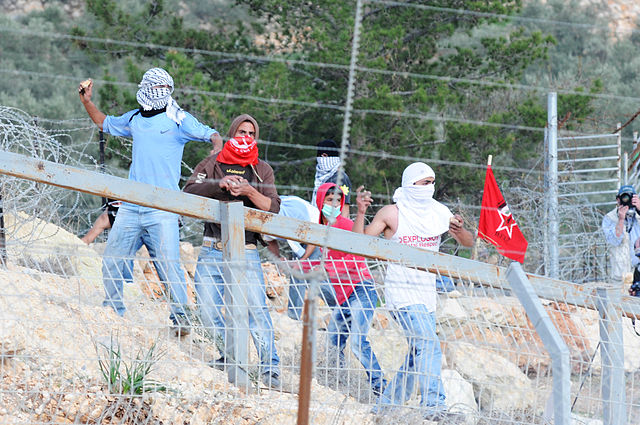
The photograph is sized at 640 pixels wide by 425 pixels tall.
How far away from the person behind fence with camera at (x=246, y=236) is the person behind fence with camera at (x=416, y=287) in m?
0.57

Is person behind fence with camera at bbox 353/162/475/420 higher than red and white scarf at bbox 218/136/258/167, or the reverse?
red and white scarf at bbox 218/136/258/167

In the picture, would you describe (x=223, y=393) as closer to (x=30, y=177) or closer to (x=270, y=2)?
(x=30, y=177)

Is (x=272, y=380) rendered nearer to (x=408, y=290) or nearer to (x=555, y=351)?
(x=408, y=290)

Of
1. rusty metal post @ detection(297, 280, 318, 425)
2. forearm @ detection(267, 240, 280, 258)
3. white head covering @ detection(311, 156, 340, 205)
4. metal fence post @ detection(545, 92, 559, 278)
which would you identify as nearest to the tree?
metal fence post @ detection(545, 92, 559, 278)

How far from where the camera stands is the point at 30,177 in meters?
4.66

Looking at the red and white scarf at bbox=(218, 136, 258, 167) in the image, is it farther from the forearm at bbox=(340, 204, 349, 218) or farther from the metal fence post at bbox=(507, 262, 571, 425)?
the metal fence post at bbox=(507, 262, 571, 425)

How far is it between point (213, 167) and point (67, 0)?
33876 millimetres

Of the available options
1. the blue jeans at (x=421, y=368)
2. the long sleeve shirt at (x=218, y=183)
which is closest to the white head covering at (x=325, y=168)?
the long sleeve shirt at (x=218, y=183)

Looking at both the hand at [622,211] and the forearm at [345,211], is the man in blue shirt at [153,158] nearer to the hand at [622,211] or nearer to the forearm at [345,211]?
the forearm at [345,211]

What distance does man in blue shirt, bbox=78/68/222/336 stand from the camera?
5.64 meters

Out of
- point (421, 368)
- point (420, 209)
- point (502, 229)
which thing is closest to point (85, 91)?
point (420, 209)

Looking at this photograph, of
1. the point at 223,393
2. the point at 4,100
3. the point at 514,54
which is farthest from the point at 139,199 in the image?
the point at 4,100

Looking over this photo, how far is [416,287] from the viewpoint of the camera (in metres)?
4.95

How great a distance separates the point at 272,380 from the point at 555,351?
5.01 feet
